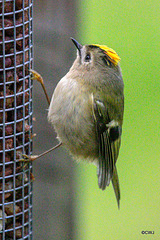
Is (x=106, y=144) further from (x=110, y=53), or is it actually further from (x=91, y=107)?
(x=110, y=53)

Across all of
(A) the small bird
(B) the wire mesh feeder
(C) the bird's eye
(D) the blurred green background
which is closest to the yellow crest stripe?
(A) the small bird

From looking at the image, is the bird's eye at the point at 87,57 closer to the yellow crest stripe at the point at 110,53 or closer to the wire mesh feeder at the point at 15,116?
the yellow crest stripe at the point at 110,53

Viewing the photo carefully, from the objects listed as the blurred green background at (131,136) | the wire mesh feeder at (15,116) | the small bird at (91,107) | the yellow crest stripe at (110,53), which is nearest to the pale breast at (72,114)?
the small bird at (91,107)

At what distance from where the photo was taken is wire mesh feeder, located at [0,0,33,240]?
394 cm

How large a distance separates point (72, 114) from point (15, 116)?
587 mm

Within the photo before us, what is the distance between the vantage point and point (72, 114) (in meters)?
4.48

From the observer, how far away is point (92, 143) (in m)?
4.79

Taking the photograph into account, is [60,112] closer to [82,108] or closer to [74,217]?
[82,108]

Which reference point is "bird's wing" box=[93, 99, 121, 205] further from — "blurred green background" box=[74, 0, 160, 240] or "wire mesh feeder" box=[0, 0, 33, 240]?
"blurred green background" box=[74, 0, 160, 240]

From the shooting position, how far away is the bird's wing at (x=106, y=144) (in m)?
4.70

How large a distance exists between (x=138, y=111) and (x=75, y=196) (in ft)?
13.0

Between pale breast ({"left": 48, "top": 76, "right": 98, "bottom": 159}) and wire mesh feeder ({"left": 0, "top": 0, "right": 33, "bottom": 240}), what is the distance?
258 mm

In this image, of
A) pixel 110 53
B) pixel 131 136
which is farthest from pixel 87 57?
pixel 131 136

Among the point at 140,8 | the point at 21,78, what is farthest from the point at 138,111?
the point at 21,78
